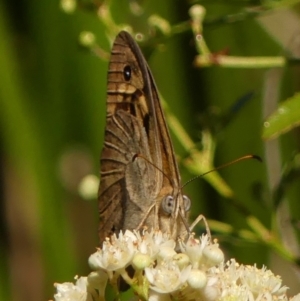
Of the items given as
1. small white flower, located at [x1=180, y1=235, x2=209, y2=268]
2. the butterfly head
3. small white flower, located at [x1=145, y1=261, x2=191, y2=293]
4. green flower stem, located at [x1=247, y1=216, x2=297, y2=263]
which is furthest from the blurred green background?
small white flower, located at [x1=145, y1=261, x2=191, y2=293]

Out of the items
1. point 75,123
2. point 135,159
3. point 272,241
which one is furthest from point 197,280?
point 75,123

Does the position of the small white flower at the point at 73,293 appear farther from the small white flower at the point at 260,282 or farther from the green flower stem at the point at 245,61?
the green flower stem at the point at 245,61

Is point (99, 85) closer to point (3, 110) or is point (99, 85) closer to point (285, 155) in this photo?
point (3, 110)

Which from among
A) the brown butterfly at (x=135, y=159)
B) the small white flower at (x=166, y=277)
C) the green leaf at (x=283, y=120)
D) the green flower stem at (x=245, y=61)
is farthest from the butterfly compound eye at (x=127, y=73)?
the small white flower at (x=166, y=277)

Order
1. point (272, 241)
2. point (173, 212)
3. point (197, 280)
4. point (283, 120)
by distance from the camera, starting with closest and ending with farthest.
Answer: point (197, 280)
point (283, 120)
point (272, 241)
point (173, 212)

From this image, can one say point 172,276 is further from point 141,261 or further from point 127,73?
point 127,73

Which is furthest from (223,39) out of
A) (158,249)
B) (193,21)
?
(158,249)

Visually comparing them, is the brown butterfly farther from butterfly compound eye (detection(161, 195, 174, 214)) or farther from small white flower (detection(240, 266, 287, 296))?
small white flower (detection(240, 266, 287, 296))
